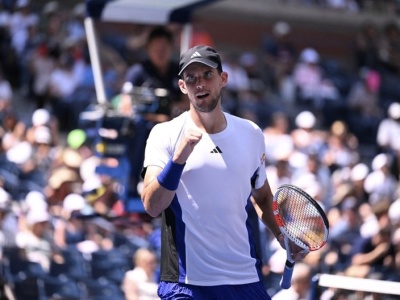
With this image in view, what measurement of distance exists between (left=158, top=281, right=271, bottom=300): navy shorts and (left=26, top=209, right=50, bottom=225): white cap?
558cm

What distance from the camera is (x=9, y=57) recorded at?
17.4 meters

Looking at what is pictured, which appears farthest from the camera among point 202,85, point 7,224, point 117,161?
point 7,224

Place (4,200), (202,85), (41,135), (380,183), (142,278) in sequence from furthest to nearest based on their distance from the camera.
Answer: (380,183)
(41,135)
(4,200)
(142,278)
(202,85)

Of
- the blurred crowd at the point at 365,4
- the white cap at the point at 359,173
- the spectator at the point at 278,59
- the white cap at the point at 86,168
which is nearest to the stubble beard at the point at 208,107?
the white cap at the point at 86,168

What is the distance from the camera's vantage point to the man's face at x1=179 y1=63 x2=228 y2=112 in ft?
18.3

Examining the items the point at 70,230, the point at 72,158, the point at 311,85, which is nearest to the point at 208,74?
the point at 70,230

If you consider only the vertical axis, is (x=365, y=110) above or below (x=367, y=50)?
below

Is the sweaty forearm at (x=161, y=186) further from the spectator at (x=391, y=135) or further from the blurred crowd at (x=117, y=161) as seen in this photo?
the spectator at (x=391, y=135)

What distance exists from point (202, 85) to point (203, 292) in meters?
1.00

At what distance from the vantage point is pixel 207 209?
18.4ft

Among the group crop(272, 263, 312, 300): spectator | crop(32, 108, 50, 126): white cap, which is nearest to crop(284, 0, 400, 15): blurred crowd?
crop(32, 108, 50, 126): white cap

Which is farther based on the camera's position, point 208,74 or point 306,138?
point 306,138

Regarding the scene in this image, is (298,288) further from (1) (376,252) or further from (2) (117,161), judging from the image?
(2) (117,161)

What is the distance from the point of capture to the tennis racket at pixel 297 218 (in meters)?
5.68
